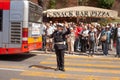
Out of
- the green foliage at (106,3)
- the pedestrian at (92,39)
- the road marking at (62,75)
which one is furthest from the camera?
the green foliage at (106,3)

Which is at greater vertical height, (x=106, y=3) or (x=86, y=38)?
(x=106, y=3)

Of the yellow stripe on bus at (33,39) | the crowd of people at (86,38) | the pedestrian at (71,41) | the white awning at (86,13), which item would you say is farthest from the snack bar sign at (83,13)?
the yellow stripe on bus at (33,39)

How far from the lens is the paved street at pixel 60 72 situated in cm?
1330

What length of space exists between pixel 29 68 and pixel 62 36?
1.91 meters

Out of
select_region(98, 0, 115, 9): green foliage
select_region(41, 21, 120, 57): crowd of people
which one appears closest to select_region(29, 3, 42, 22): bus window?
select_region(41, 21, 120, 57): crowd of people

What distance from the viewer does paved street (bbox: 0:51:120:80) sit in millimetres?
13297

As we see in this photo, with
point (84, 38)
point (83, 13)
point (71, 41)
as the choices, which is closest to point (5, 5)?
point (71, 41)

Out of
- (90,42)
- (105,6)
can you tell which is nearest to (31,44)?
(90,42)

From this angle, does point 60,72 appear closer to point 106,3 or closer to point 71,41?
point 71,41

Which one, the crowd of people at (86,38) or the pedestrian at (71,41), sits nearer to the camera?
the crowd of people at (86,38)

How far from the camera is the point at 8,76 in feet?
43.3

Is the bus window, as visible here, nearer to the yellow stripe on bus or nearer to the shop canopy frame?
the yellow stripe on bus

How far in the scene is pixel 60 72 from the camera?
46.5ft

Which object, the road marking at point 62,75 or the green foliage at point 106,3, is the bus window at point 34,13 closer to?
the road marking at point 62,75
